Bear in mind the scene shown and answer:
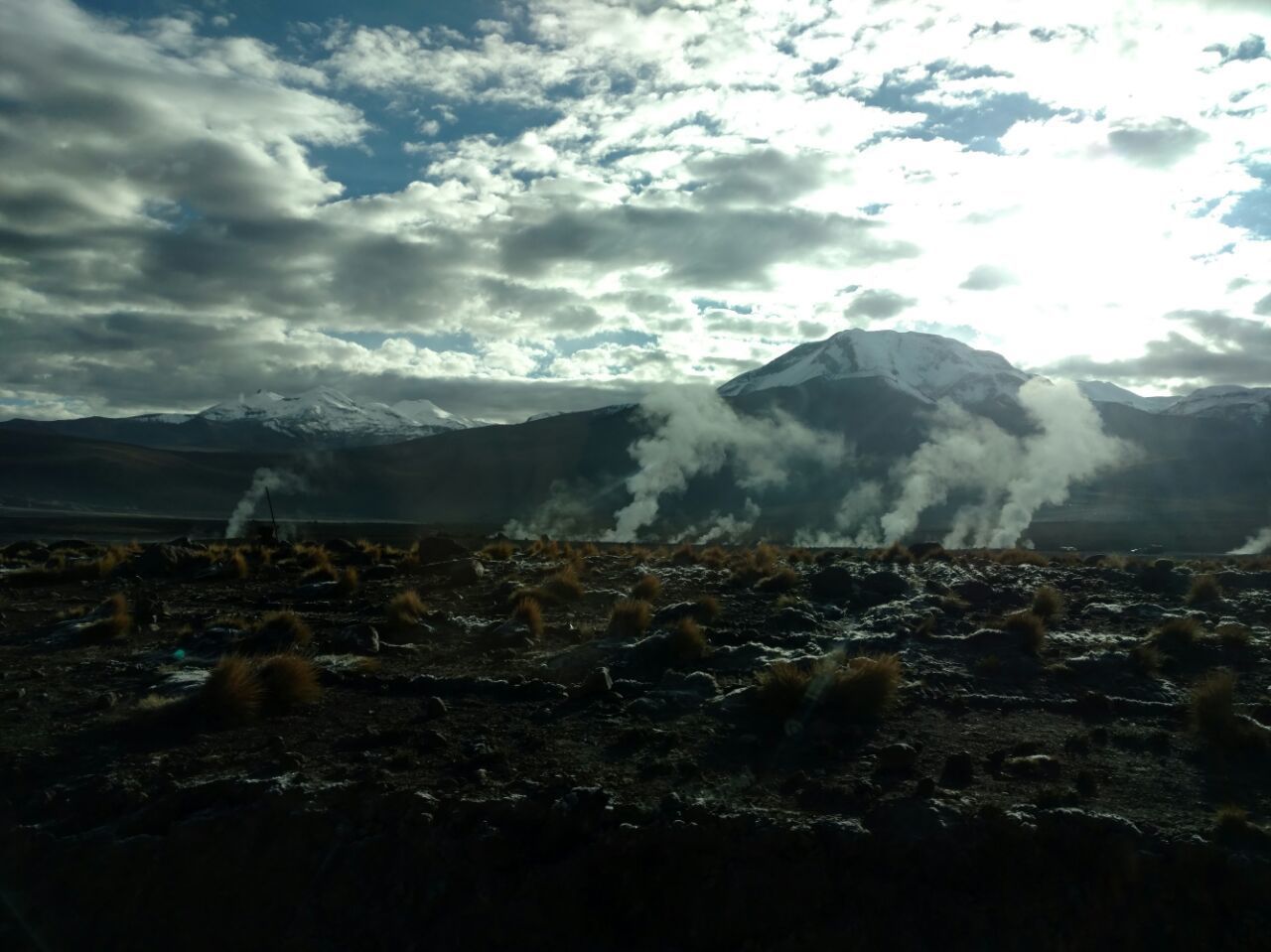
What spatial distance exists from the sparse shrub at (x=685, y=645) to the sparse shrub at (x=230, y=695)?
5.33m

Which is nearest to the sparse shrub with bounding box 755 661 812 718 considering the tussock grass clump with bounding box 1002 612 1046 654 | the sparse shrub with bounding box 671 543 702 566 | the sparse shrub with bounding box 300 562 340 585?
the tussock grass clump with bounding box 1002 612 1046 654

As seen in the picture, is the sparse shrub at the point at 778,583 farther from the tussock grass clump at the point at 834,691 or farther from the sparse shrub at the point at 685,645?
the tussock grass clump at the point at 834,691

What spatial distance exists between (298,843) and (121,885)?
1427mm

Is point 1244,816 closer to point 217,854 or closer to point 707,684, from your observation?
point 707,684

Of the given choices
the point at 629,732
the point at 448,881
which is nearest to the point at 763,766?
the point at 629,732

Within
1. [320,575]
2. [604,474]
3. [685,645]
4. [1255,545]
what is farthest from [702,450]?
[685,645]

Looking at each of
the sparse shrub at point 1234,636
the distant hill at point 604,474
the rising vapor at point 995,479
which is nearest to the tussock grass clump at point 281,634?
the sparse shrub at point 1234,636

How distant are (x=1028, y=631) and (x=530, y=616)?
7.67 m

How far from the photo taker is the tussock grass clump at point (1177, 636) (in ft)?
46.5

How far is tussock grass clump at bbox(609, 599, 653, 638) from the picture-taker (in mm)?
15000

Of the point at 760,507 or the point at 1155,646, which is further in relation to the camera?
the point at 760,507

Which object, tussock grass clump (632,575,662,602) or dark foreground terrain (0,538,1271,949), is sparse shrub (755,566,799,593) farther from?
dark foreground terrain (0,538,1271,949)

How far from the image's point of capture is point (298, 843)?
8055mm

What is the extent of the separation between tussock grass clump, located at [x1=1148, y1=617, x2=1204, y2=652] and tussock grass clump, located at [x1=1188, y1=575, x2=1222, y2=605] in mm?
4852
